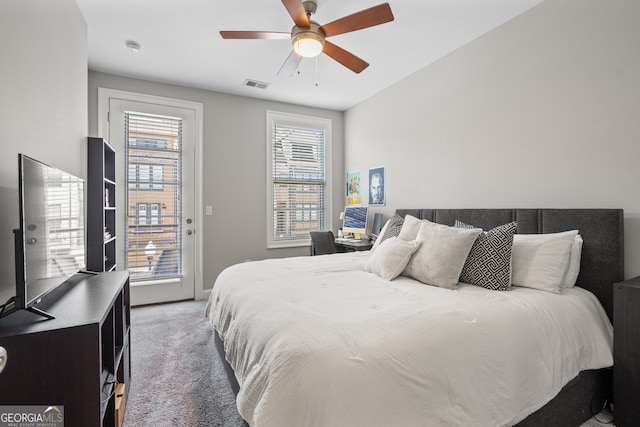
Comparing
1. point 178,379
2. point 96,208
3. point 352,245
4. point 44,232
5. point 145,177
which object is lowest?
point 178,379

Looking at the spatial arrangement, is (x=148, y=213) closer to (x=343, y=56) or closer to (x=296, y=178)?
(x=296, y=178)

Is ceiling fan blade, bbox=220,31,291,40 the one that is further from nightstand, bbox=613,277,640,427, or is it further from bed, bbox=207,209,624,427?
nightstand, bbox=613,277,640,427

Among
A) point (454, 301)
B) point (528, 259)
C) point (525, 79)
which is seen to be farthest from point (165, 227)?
point (525, 79)

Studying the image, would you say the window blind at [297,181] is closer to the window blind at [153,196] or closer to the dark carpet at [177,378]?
the window blind at [153,196]

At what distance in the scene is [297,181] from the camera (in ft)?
14.8

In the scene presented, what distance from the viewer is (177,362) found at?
2.29 meters

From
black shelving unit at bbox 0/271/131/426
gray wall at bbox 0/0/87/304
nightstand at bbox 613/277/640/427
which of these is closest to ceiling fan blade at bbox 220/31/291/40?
gray wall at bbox 0/0/87/304

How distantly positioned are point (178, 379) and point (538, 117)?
327 centimetres

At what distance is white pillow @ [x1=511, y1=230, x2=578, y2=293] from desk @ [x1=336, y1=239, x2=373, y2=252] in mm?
1811

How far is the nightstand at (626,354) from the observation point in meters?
1.49

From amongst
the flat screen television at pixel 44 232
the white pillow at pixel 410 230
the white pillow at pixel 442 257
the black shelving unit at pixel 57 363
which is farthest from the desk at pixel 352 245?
the black shelving unit at pixel 57 363

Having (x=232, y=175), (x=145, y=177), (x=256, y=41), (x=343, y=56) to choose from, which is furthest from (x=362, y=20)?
(x=145, y=177)

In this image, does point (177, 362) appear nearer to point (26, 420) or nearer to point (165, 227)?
point (26, 420)

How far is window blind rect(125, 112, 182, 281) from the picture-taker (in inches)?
138
